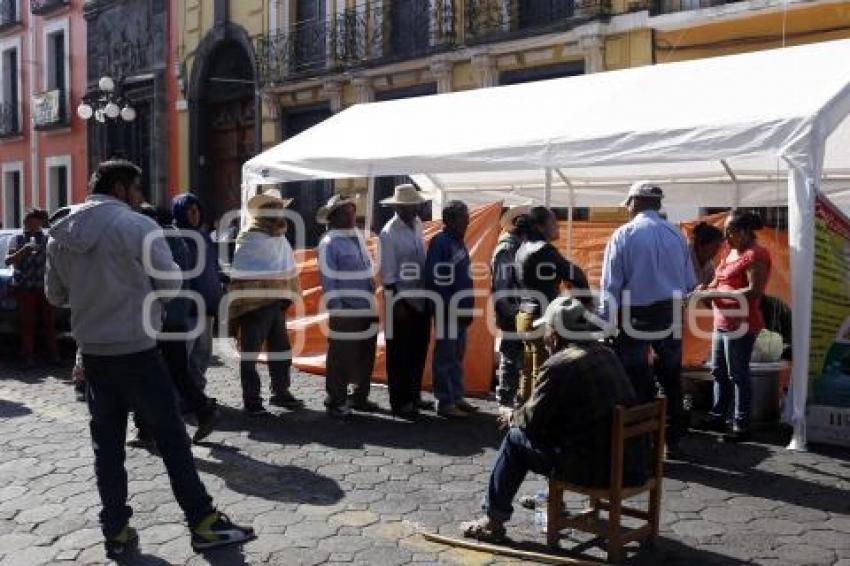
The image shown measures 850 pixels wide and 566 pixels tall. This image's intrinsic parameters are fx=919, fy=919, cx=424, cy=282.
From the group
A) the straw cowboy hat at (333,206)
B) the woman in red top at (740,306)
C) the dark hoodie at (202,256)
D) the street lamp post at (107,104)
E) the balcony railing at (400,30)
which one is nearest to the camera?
the woman in red top at (740,306)

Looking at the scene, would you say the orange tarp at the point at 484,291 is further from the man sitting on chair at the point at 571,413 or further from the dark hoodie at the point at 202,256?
the man sitting on chair at the point at 571,413

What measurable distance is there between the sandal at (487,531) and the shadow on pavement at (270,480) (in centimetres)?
102

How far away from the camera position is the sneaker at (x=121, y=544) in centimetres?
434

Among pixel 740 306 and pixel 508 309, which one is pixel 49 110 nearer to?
pixel 508 309

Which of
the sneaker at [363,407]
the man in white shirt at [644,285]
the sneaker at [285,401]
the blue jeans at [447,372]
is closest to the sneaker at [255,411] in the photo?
→ the sneaker at [285,401]

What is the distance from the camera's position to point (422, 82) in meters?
16.1

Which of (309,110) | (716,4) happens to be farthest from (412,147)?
(309,110)

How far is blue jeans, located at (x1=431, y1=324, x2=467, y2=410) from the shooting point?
732 cm

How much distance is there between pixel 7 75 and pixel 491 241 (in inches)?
965

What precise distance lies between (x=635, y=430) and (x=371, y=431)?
3087 millimetres

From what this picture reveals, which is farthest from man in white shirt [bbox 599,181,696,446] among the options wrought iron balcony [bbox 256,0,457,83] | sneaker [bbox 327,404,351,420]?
wrought iron balcony [bbox 256,0,457,83]

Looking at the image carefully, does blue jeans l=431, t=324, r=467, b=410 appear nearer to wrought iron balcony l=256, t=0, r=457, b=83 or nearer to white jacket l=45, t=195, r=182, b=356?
white jacket l=45, t=195, r=182, b=356

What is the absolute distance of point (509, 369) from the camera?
23.3ft

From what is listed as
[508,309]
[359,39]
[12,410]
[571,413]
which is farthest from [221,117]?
[571,413]
